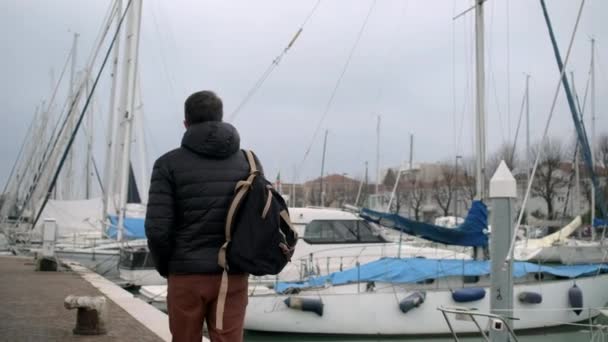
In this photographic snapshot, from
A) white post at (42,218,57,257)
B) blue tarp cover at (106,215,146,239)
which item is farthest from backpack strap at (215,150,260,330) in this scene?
blue tarp cover at (106,215,146,239)

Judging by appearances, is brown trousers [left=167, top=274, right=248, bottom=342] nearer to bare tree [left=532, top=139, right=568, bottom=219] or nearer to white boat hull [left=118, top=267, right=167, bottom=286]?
white boat hull [left=118, top=267, right=167, bottom=286]

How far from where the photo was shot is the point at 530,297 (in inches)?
480

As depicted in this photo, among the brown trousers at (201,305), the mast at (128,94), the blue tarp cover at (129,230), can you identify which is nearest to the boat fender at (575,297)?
the brown trousers at (201,305)

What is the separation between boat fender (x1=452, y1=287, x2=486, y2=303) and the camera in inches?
460

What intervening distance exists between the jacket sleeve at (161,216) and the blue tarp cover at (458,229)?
10734 mm

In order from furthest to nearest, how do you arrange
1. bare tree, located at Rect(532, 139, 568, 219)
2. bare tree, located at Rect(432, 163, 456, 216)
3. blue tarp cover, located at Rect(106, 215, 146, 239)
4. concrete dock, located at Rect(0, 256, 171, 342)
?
bare tree, located at Rect(432, 163, 456, 216)
bare tree, located at Rect(532, 139, 568, 219)
blue tarp cover, located at Rect(106, 215, 146, 239)
concrete dock, located at Rect(0, 256, 171, 342)

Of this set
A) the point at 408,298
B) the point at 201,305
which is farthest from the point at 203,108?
the point at 408,298

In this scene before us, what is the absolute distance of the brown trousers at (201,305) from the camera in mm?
3262

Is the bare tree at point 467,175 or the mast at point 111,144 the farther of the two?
the bare tree at point 467,175

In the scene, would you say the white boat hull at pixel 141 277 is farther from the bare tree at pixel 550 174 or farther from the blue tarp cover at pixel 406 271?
the bare tree at pixel 550 174

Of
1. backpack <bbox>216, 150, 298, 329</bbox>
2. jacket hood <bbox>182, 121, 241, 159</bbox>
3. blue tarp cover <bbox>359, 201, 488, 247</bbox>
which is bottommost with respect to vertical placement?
blue tarp cover <bbox>359, 201, 488, 247</bbox>

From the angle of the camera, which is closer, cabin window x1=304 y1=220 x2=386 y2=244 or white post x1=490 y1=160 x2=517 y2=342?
white post x1=490 y1=160 x2=517 y2=342

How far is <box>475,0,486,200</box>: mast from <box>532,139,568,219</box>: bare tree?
34.8 metres

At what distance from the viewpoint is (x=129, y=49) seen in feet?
76.8
